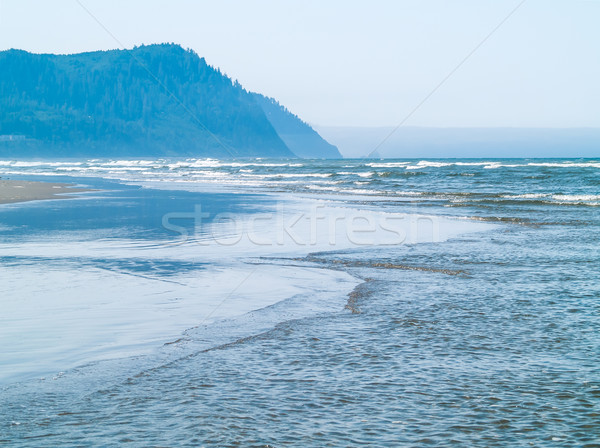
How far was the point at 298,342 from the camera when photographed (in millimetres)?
5305

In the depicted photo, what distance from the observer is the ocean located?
142 inches

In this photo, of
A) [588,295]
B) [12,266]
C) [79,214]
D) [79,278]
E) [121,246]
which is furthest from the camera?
[79,214]

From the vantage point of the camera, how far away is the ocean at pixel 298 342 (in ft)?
11.8

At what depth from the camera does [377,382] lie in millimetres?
4312

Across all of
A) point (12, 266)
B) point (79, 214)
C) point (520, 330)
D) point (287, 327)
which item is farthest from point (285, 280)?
point (79, 214)

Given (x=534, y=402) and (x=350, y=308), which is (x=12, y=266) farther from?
(x=534, y=402)

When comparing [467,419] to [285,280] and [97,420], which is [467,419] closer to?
[97,420]

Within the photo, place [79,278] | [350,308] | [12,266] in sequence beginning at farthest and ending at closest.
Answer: [12,266] < [79,278] < [350,308]

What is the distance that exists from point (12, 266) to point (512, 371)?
Result: 7.39 meters

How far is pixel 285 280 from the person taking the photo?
27.5 ft

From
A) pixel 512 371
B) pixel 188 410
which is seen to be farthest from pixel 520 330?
pixel 188 410

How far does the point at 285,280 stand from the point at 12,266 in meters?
4.14

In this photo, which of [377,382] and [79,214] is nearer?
[377,382]

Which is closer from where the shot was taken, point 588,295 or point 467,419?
point 467,419
